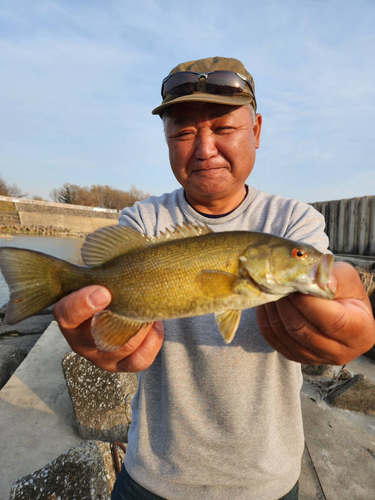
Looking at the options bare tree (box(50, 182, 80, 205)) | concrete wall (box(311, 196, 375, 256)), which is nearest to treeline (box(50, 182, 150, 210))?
bare tree (box(50, 182, 80, 205))

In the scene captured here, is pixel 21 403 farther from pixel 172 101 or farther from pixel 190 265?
pixel 172 101

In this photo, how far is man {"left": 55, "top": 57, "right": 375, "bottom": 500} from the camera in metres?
2.26

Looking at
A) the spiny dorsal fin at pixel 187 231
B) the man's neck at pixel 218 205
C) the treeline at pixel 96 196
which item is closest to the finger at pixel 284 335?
the spiny dorsal fin at pixel 187 231

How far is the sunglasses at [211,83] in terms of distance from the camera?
2.69 m

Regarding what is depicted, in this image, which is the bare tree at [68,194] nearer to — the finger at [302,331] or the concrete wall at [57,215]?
the concrete wall at [57,215]

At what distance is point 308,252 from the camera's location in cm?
→ 192

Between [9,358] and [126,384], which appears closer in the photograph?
[126,384]

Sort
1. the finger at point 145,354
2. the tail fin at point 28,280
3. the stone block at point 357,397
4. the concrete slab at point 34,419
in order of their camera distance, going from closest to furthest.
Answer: the tail fin at point 28,280 → the finger at point 145,354 → the concrete slab at point 34,419 → the stone block at point 357,397

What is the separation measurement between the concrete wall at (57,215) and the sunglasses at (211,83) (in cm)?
6672

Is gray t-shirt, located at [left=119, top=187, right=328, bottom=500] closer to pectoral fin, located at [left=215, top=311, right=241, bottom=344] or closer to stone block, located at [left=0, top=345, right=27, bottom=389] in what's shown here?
pectoral fin, located at [left=215, top=311, right=241, bottom=344]

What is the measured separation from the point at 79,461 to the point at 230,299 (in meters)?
2.48

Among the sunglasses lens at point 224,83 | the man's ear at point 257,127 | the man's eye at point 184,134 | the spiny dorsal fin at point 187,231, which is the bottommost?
the spiny dorsal fin at point 187,231

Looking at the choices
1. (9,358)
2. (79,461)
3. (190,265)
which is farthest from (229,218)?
(9,358)

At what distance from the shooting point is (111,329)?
2104 millimetres
